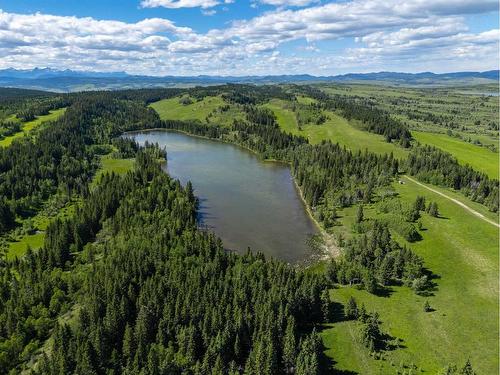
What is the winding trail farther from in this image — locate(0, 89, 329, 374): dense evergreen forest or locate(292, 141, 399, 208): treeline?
locate(0, 89, 329, 374): dense evergreen forest

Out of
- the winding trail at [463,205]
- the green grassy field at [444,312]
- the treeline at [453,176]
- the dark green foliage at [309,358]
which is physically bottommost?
the green grassy field at [444,312]

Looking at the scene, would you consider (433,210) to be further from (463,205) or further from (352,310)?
(352,310)

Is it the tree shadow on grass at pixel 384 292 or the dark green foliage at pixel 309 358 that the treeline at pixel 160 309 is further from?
the tree shadow on grass at pixel 384 292

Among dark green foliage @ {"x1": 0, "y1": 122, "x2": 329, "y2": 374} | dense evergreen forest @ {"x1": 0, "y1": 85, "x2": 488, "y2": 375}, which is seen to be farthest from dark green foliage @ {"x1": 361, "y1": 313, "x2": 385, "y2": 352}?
dark green foliage @ {"x1": 0, "y1": 122, "x2": 329, "y2": 374}

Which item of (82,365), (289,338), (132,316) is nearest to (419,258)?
(289,338)

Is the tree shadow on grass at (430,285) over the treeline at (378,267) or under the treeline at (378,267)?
under

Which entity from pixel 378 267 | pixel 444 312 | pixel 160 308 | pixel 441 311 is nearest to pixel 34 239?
pixel 160 308

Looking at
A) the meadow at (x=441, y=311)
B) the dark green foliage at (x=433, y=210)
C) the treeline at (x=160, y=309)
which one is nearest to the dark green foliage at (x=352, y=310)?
the meadow at (x=441, y=311)

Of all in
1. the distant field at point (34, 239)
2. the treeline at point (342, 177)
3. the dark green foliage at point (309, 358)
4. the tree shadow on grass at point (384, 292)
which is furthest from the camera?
the treeline at point (342, 177)
